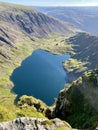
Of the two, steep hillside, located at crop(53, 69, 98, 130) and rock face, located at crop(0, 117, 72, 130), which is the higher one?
rock face, located at crop(0, 117, 72, 130)

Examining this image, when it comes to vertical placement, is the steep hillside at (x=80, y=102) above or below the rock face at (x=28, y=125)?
below

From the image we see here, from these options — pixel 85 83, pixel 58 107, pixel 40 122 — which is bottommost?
pixel 58 107

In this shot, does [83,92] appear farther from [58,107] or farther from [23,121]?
[23,121]

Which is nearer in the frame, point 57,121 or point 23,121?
point 23,121

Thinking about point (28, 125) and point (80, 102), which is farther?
point (80, 102)

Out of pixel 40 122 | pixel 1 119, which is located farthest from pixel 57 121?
pixel 1 119

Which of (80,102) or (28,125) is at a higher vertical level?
(28,125)

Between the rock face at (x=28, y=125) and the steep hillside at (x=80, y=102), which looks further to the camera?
the steep hillside at (x=80, y=102)

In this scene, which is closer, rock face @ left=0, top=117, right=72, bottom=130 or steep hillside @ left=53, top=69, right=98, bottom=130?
rock face @ left=0, top=117, right=72, bottom=130
